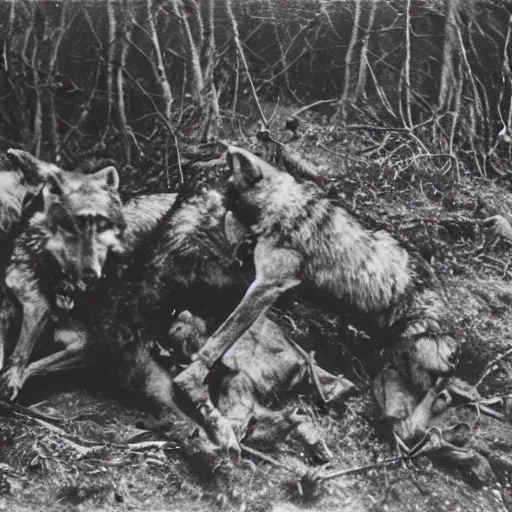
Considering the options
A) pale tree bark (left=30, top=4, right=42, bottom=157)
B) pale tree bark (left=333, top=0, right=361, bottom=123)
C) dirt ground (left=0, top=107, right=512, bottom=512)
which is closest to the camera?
dirt ground (left=0, top=107, right=512, bottom=512)

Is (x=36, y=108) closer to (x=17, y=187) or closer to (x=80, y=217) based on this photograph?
(x=17, y=187)

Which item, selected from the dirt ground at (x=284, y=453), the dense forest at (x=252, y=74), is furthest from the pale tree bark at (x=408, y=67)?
the dirt ground at (x=284, y=453)

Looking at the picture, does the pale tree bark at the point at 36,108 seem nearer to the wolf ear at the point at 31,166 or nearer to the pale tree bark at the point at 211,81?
the wolf ear at the point at 31,166

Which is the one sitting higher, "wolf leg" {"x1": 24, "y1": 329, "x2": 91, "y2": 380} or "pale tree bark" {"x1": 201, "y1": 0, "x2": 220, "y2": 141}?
"pale tree bark" {"x1": 201, "y1": 0, "x2": 220, "y2": 141}

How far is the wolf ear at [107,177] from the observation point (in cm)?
568

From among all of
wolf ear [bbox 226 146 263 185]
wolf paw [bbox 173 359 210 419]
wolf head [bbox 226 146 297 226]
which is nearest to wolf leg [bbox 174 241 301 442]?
wolf paw [bbox 173 359 210 419]

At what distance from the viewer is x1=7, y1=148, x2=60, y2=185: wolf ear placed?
5.71 m

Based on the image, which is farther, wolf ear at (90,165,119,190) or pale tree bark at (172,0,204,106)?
pale tree bark at (172,0,204,106)

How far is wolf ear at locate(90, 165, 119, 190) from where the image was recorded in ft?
18.6

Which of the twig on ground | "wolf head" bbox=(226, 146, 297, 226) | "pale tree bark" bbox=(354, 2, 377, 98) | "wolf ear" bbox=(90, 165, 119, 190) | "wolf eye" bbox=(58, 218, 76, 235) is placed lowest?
the twig on ground

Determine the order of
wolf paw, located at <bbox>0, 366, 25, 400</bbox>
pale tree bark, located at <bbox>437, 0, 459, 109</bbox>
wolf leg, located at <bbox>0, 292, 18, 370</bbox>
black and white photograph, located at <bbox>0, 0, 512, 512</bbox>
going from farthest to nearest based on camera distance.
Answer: pale tree bark, located at <bbox>437, 0, 459, 109</bbox>, wolf leg, located at <bbox>0, 292, 18, 370</bbox>, wolf paw, located at <bbox>0, 366, 25, 400</bbox>, black and white photograph, located at <bbox>0, 0, 512, 512</bbox>

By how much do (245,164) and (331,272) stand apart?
46.7 inches

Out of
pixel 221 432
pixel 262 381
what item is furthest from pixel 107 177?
pixel 221 432

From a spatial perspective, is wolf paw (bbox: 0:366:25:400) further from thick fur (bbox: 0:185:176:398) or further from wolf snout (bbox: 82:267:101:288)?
wolf snout (bbox: 82:267:101:288)
